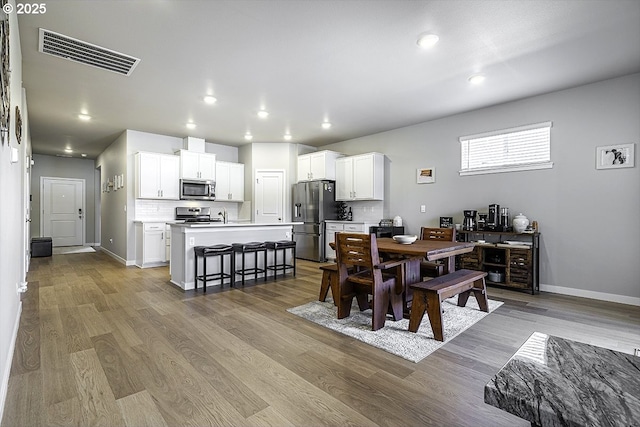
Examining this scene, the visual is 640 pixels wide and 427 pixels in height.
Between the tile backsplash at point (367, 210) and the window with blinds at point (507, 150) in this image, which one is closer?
the window with blinds at point (507, 150)

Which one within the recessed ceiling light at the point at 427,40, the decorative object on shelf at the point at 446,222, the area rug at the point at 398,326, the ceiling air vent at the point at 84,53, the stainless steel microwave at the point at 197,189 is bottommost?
the area rug at the point at 398,326

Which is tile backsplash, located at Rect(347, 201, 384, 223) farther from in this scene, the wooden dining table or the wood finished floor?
the wood finished floor

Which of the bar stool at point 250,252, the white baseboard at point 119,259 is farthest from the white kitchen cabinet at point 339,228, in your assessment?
the white baseboard at point 119,259

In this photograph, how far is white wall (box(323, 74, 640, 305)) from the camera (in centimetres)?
368

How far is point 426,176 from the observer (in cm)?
557

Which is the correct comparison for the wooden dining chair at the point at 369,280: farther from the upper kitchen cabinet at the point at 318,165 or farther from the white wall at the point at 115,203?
the white wall at the point at 115,203

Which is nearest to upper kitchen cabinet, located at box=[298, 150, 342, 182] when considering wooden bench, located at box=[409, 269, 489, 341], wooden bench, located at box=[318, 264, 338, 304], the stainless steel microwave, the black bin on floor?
the stainless steel microwave

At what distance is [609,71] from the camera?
11.7ft

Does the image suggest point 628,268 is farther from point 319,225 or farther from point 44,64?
point 44,64

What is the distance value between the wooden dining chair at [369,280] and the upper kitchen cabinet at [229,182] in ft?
16.2

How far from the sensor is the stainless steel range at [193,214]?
6752mm

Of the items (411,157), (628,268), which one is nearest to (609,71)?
(628,268)

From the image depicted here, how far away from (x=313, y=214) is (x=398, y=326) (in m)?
4.10

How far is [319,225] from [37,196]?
8.51 m
